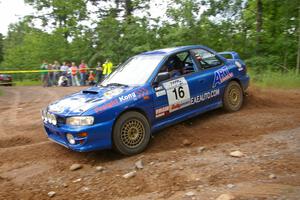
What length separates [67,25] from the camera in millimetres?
30500

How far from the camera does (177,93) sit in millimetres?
6840

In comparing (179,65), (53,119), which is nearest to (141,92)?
(179,65)

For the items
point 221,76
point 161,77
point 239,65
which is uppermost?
point 239,65

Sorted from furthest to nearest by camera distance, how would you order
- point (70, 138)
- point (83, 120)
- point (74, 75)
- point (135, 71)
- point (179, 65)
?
1. point (74, 75)
2. point (179, 65)
3. point (135, 71)
4. point (70, 138)
5. point (83, 120)

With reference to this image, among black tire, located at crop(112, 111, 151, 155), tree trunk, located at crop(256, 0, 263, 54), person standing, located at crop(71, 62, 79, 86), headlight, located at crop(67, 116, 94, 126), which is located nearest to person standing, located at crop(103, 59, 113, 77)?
person standing, located at crop(71, 62, 79, 86)

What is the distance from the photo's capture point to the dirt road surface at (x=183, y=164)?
14.7 feet

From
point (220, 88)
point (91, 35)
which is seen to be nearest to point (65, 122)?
point (220, 88)

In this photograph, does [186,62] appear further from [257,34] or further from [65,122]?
[257,34]

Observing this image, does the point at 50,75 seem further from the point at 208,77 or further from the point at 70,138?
the point at 70,138

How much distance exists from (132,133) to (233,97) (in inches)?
123

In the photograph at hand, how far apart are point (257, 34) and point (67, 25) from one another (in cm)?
1713

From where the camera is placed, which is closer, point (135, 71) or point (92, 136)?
point (92, 136)

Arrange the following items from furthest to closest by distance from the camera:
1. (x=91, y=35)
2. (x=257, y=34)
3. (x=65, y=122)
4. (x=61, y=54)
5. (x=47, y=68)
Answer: (x=61, y=54)
(x=91, y=35)
(x=47, y=68)
(x=257, y=34)
(x=65, y=122)

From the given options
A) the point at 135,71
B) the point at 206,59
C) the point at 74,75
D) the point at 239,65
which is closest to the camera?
the point at 135,71
